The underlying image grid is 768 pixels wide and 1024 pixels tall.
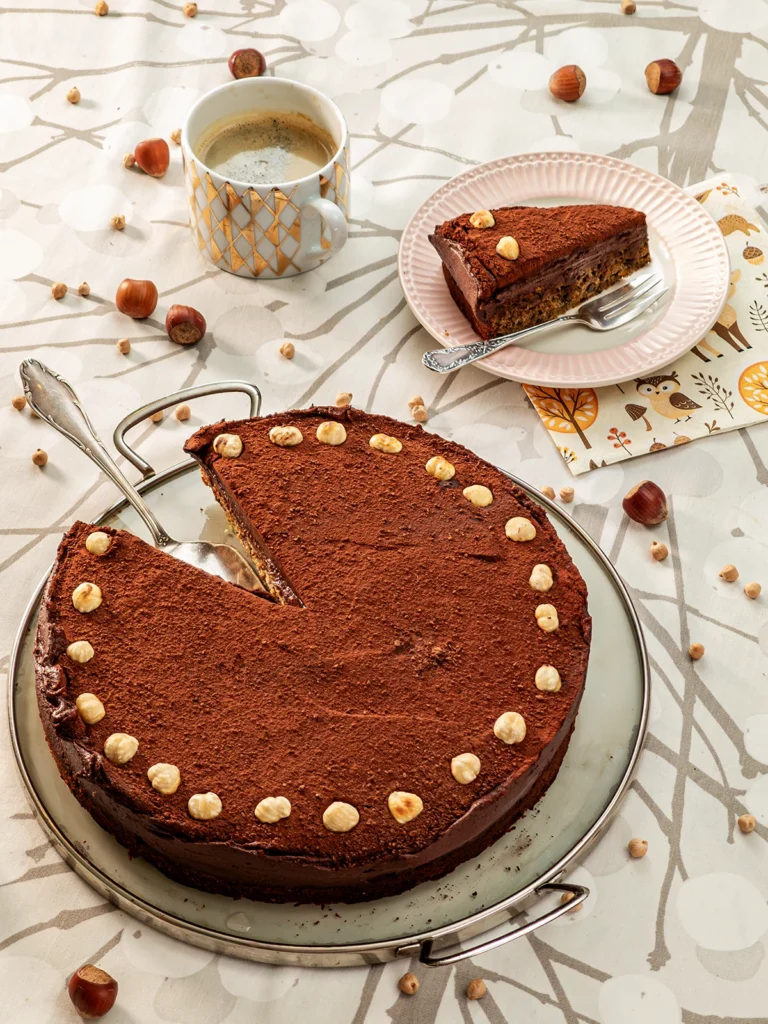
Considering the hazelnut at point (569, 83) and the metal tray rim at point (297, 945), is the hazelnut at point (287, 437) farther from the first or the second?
the hazelnut at point (569, 83)

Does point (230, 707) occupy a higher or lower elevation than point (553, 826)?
higher

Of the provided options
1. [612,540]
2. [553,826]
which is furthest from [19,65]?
[553,826]

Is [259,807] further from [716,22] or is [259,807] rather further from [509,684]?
[716,22]

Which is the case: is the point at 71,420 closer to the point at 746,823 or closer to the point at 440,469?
the point at 440,469

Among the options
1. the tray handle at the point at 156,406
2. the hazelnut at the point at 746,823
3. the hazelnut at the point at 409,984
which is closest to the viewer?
the hazelnut at the point at 409,984

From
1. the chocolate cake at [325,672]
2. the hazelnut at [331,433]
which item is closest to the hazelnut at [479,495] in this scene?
the chocolate cake at [325,672]
